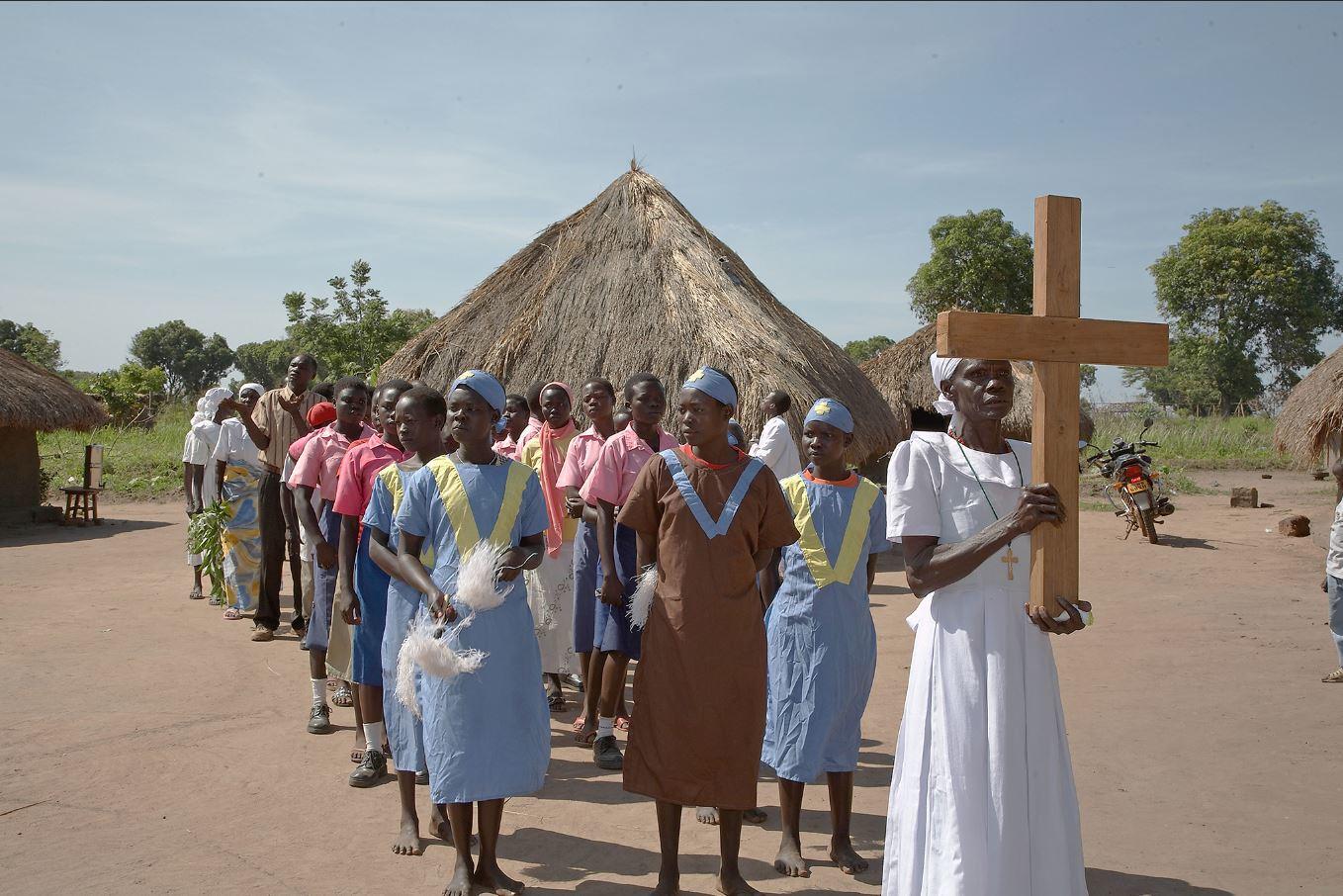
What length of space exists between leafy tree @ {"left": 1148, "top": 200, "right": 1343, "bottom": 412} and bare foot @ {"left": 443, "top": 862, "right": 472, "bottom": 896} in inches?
1444

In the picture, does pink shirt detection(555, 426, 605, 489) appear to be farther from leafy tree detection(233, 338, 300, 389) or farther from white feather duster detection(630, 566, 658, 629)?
leafy tree detection(233, 338, 300, 389)

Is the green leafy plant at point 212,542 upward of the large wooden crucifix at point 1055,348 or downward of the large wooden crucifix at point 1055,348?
downward

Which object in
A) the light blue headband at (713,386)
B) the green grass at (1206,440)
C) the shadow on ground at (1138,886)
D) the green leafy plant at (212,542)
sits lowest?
the shadow on ground at (1138,886)

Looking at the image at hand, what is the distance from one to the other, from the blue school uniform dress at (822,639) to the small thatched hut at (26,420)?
46.9 feet

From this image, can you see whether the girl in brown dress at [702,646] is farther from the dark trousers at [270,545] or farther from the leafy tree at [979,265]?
the leafy tree at [979,265]

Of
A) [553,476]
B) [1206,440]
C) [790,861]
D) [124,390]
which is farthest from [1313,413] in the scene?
[124,390]

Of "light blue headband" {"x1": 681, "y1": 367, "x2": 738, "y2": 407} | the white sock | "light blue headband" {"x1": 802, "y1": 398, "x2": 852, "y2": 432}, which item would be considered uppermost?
"light blue headband" {"x1": 681, "y1": 367, "x2": 738, "y2": 407}

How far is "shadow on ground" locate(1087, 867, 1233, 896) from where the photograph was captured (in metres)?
3.99

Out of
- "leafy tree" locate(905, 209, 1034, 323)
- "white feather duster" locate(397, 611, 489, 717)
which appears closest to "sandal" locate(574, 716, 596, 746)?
"white feather duster" locate(397, 611, 489, 717)

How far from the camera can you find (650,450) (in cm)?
568

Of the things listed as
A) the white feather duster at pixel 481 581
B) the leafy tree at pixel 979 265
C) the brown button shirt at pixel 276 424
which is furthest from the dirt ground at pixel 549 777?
the leafy tree at pixel 979 265

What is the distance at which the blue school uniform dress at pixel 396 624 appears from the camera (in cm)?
409

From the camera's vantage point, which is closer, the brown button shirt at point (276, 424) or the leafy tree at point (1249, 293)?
the brown button shirt at point (276, 424)

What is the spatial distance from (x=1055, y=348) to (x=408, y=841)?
10.4ft
